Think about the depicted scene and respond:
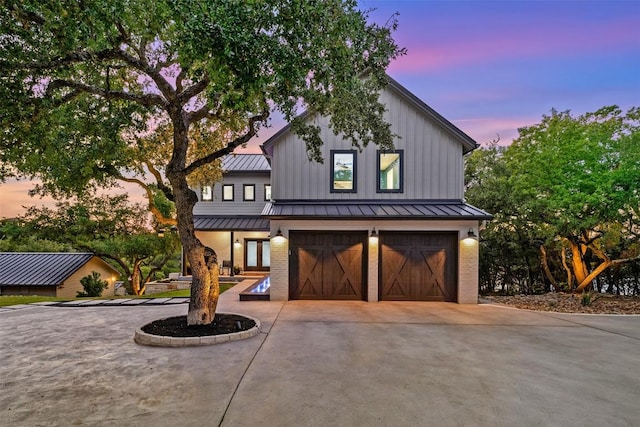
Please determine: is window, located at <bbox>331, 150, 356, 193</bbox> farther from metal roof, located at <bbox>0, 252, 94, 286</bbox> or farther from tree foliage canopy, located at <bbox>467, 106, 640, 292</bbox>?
metal roof, located at <bbox>0, 252, 94, 286</bbox>

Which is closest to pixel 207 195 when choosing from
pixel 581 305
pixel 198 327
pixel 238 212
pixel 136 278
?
pixel 238 212

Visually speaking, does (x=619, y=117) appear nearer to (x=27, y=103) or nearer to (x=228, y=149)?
(x=228, y=149)

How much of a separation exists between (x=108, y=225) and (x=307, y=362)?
1679 cm

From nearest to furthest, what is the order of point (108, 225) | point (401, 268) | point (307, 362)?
1. point (307, 362)
2. point (401, 268)
3. point (108, 225)

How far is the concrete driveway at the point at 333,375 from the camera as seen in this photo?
3604mm

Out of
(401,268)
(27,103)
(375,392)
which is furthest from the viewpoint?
(401,268)

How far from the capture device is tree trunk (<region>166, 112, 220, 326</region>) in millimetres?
6902

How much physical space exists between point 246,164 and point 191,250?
45.6 feet

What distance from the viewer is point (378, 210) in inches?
418

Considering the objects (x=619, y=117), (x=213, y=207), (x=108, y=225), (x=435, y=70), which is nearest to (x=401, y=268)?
(x=435, y=70)

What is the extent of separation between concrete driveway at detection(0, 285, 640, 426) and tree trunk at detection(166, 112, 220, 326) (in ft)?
3.75

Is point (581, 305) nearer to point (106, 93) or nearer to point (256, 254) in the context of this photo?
point (106, 93)

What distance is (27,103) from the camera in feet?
18.2

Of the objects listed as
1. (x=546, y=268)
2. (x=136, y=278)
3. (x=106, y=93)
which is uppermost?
(x=106, y=93)
